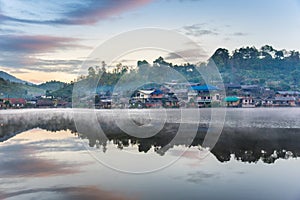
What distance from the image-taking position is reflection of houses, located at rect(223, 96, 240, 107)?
1106 inches

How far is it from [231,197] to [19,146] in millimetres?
5257

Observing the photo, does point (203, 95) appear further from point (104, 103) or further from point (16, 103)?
point (16, 103)

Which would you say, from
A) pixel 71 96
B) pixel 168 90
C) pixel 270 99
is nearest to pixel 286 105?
pixel 270 99

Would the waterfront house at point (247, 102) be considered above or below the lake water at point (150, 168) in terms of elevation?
above

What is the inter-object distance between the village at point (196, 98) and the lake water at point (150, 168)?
18.2 metres

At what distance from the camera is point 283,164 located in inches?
237

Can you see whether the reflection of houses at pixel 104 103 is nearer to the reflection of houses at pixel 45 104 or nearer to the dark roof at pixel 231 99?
the reflection of houses at pixel 45 104

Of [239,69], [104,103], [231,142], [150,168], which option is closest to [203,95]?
[104,103]

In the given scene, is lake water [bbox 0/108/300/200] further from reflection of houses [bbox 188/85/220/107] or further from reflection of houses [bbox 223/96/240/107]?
reflection of houses [bbox 223/96/240/107]

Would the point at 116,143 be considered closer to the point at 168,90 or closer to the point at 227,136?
the point at 227,136

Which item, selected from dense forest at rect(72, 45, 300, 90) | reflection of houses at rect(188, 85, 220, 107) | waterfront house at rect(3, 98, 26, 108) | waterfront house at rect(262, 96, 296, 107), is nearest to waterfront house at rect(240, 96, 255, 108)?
waterfront house at rect(262, 96, 296, 107)

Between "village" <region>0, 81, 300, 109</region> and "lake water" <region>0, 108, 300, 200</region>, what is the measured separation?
1824 centimetres

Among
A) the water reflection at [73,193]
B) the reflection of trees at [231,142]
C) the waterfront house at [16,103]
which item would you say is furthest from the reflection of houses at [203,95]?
the water reflection at [73,193]

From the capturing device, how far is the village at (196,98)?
1085 inches
